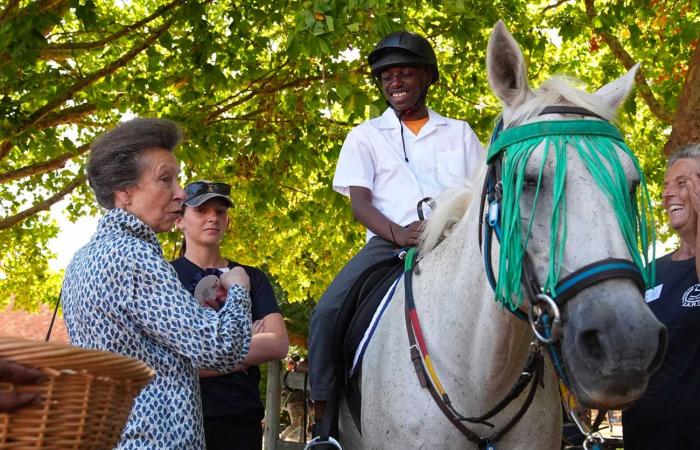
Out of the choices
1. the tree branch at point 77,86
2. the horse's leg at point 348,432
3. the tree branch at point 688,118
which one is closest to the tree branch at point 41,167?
the tree branch at point 77,86

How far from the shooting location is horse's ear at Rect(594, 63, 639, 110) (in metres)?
3.34

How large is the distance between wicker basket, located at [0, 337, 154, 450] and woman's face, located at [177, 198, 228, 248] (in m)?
3.07

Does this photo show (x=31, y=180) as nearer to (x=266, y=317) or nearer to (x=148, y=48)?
(x=148, y=48)

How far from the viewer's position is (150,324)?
3.16 meters

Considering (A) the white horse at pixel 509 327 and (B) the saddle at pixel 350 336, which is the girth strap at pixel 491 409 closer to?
(A) the white horse at pixel 509 327

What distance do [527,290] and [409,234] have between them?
4.70 ft

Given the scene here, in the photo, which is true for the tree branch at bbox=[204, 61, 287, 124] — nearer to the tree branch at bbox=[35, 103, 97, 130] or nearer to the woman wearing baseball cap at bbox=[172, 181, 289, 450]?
the tree branch at bbox=[35, 103, 97, 130]

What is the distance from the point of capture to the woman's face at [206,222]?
5.34 metres

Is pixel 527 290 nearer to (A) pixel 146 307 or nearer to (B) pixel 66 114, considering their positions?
(A) pixel 146 307

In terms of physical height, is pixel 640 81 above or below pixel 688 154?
above

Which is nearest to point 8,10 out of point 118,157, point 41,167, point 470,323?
point 41,167

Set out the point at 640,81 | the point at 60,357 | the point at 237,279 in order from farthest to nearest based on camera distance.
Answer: the point at 640,81 < the point at 237,279 < the point at 60,357

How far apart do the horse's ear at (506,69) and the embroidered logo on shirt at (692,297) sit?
175 centimetres

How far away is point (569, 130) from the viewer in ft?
10.0
